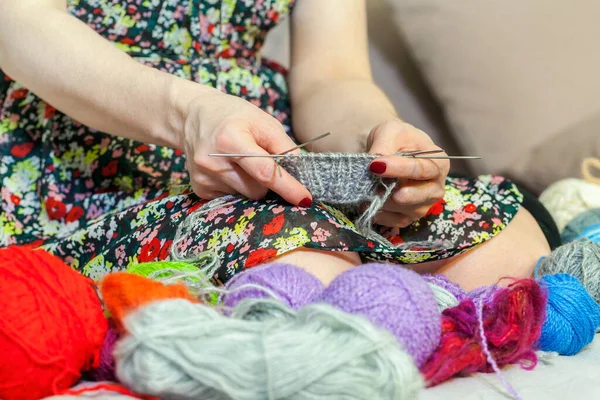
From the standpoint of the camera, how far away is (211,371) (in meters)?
0.44

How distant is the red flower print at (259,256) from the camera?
66 cm

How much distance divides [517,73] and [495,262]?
59cm

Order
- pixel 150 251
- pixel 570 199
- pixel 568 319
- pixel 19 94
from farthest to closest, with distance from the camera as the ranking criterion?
pixel 570 199, pixel 19 94, pixel 150 251, pixel 568 319

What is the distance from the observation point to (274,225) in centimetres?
70

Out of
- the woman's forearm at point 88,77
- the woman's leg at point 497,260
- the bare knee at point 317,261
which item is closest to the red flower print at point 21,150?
the woman's forearm at point 88,77

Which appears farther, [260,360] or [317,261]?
[317,261]

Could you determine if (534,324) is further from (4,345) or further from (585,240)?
(4,345)

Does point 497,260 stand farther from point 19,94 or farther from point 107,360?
point 19,94

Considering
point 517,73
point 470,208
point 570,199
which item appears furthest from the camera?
point 517,73

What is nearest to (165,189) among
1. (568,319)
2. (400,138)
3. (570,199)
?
(400,138)

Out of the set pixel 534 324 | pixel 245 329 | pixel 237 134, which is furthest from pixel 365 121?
pixel 245 329

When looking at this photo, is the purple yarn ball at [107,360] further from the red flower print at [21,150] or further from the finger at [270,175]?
the red flower print at [21,150]

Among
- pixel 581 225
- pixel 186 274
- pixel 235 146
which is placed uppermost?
pixel 235 146

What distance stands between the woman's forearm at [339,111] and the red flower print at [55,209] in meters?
0.41
